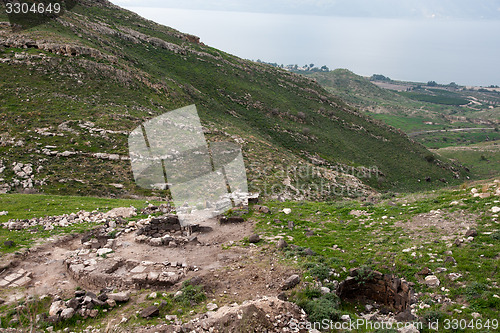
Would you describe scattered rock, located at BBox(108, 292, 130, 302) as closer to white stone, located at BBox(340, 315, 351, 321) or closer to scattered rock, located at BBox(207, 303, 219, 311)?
scattered rock, located at BBox(207, 303, 219, 311)

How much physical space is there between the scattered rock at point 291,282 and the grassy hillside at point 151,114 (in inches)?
551

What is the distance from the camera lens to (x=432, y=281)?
26.2 ft

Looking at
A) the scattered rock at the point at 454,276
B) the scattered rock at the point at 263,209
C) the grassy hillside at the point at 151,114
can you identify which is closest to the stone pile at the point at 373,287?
the scattered rock at the point at 454,276

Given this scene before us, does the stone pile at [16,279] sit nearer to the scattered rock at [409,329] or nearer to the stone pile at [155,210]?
the stone pile at [155,210]

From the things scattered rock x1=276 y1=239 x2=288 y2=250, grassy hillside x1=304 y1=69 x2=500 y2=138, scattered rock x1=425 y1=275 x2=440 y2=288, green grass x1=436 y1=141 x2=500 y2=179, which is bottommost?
green grass x1=436 y1=141 x2=500 y2=179

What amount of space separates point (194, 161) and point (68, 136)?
400 inches

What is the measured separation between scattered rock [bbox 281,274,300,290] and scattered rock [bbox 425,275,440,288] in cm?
364

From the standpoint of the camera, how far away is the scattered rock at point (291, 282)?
848cm

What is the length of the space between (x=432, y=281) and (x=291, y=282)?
396 centimetres

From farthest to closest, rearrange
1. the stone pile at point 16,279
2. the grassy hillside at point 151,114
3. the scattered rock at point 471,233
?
the grassy hillside at point 151,114 < the scattered rock at point 471,233 < the stone pile at point 16,279

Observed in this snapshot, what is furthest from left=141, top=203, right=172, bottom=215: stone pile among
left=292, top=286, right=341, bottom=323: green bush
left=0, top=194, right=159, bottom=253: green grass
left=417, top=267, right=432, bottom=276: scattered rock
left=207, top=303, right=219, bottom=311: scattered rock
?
left=417, top=267, right=432, bottom=276: scattered rock

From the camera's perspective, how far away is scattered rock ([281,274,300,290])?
27.8 ft

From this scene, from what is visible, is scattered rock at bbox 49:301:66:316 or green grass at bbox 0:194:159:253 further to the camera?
green grass at bbox 0:194:159:253

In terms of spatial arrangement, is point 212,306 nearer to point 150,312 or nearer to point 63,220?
point 150,312
